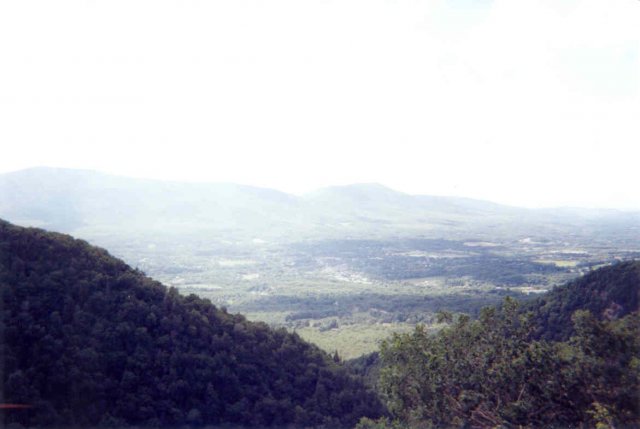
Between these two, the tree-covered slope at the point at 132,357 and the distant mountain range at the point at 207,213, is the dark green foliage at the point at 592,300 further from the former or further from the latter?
the distant mountain range at the point at 207,213

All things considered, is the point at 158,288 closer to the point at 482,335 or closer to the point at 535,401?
the point at 482,335

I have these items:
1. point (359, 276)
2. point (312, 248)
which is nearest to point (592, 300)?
point (359, 276)

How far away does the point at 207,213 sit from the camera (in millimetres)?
125500

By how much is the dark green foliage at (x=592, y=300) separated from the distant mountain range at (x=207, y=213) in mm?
78747

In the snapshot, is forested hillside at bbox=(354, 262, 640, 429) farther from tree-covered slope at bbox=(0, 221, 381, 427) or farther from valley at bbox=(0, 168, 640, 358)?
valley at bbox=(0, 168, 640, 358)

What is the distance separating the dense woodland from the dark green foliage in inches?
424

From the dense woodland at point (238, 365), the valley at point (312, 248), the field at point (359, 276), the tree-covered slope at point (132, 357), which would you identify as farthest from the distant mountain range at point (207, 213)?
the dense woodland at point (238, 365)

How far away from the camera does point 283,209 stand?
465 feet

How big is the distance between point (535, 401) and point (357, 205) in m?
161

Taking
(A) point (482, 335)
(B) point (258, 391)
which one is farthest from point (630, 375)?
(B) point (258, 391)

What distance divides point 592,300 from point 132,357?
21363 millimetres

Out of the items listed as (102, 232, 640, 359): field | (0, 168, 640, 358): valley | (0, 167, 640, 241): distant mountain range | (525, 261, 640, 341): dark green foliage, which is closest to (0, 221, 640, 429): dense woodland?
(525, 261, 640, 341): dark green foliage

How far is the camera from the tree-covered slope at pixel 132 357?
9.91 meters

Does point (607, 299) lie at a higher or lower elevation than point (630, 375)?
lower
